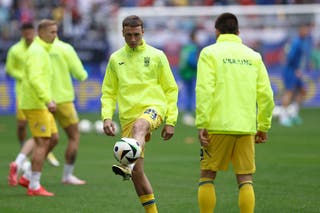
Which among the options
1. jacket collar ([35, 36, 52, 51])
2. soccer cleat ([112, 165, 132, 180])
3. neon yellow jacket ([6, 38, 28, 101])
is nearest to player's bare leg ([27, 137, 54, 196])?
jacket collar ([35, 36, 52, 51])

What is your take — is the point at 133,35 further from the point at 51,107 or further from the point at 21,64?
the point at 21,64

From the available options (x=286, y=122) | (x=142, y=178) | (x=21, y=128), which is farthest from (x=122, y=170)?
(x=286, y=122)

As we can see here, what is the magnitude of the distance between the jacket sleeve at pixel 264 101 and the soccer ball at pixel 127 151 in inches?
55.3

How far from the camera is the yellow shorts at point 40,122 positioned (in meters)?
14.0

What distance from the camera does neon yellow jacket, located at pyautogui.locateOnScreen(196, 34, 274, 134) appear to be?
985 cm

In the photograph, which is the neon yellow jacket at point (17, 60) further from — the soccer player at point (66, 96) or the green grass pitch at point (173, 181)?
the soccer player at point (66, 96)

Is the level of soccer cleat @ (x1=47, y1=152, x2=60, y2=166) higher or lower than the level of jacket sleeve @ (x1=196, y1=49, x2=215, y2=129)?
lower

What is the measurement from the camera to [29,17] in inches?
1320

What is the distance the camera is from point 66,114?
1487 centimetres

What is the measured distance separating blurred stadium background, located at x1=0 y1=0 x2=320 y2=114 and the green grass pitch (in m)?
8.37

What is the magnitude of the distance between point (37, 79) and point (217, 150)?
14.8 ft

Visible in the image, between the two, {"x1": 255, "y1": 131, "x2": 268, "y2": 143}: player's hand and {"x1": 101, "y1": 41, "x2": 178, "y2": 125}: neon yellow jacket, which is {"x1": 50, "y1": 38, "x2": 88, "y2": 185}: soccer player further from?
{"x1": 255, "y1": 131, "x2": 268, "y2": 143}: player's hand

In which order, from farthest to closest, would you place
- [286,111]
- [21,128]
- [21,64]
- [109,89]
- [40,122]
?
[286,111], [21,64], [21,128], [40,122], [109,89]

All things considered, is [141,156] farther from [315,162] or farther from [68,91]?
[315,162]
